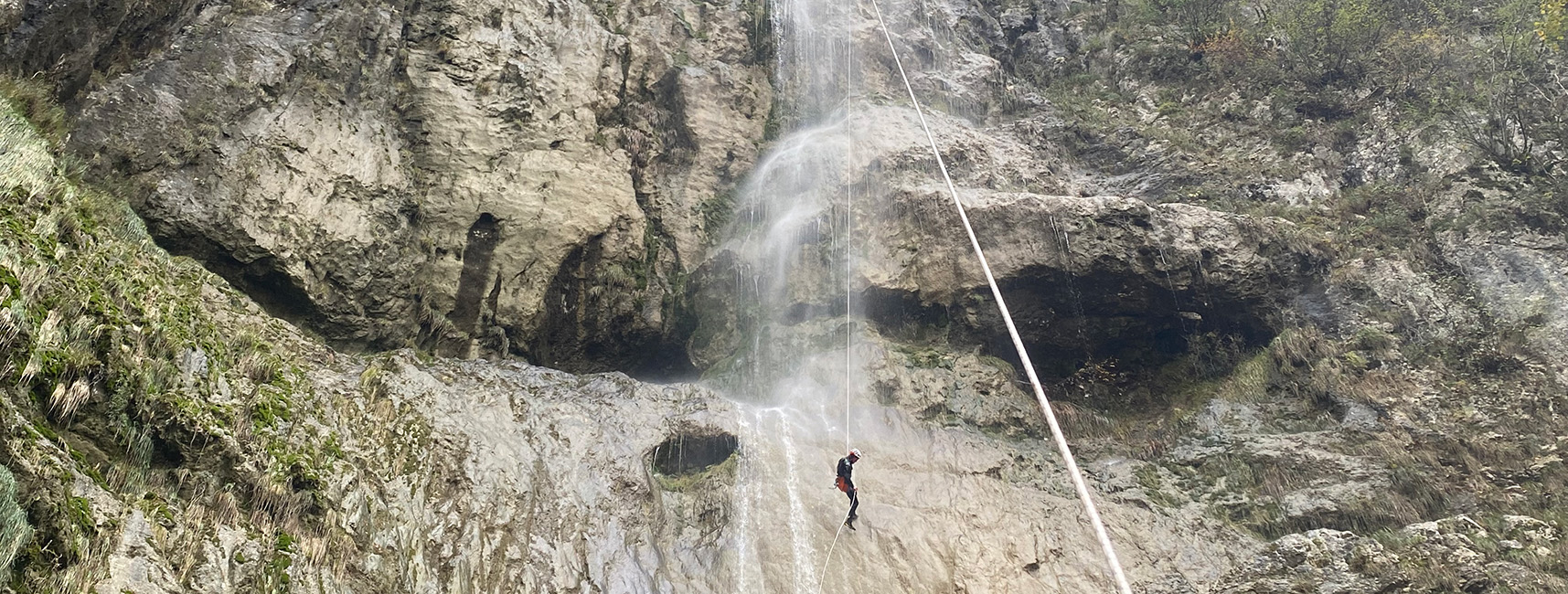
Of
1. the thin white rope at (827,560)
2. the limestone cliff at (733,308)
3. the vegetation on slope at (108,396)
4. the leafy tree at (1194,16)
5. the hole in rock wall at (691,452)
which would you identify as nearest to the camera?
the vegetation on slope at (108,396)

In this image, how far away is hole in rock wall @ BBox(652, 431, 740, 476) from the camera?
10844 mm

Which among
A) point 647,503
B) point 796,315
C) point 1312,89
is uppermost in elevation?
point 1312,89

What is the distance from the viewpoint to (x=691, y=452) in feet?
36.5

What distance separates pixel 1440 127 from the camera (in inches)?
576

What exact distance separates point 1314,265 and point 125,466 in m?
16.1

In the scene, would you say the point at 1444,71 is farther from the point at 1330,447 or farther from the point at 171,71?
the point at 171,71

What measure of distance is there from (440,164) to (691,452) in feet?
19.4

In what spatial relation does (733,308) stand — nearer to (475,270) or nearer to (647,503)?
(475,270)

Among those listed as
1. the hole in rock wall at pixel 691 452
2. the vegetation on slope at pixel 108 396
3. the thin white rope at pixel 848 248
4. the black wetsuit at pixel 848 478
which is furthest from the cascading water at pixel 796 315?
the vegetation on slope at pixel 108 396

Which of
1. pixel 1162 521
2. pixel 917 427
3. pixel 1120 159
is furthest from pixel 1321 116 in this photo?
pixel 917 427

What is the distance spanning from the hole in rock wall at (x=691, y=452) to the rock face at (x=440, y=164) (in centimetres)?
306

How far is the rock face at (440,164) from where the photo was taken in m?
8.94

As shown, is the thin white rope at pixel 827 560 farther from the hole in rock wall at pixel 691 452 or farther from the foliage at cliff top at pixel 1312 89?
the foliage at cliff top at pixel 1312 89

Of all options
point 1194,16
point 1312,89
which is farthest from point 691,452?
Result: point 1194,16
